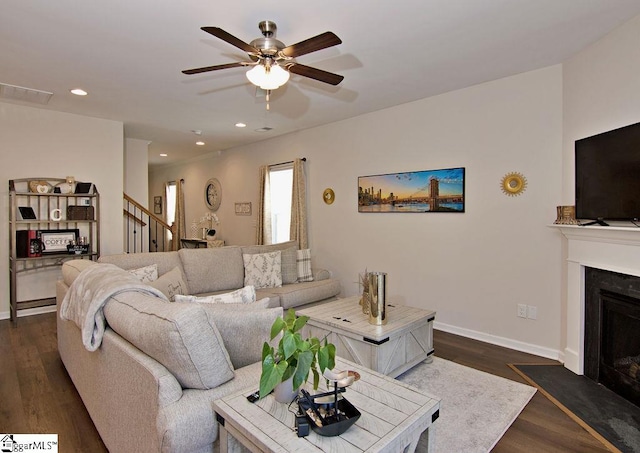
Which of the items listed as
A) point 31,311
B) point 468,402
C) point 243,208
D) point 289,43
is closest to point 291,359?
point 468,402

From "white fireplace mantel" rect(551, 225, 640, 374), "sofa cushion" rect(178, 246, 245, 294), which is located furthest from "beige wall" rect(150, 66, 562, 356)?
"sofa cushion" rect(178, 246, 245, 294)

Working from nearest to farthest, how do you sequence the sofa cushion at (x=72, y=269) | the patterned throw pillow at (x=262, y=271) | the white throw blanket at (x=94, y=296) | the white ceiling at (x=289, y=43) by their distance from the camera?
the white throw blanket at (x=94, y=296)
the white ceiling at (x=289, y=43)
the sofa cushion at (x=72, y=269)
the patterned throw pillow at (x=262, y=271)

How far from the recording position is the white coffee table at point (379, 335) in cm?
260

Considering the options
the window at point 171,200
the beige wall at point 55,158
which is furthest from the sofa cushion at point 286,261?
the window at point 171,200

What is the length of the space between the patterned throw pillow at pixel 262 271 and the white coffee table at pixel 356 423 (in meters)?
2.70

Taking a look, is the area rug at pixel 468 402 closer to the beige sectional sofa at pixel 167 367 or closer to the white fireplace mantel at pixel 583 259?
the white fireplace mantel at pixel 583 259

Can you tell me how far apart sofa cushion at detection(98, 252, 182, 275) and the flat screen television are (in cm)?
378

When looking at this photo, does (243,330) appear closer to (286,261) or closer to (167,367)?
(167,367)

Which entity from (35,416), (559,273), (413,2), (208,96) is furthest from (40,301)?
(559,273)

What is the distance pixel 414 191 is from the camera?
4.18 metres

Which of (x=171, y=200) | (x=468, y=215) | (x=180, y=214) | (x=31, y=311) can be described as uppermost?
(x=171, y=200)

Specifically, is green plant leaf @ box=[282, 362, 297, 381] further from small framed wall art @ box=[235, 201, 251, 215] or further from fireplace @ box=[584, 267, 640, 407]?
small framed wall art @ box=[235, 201, 251, 215]

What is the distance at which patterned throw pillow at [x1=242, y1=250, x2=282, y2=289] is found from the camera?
162 inches

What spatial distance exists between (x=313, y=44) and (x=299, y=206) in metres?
3.52
